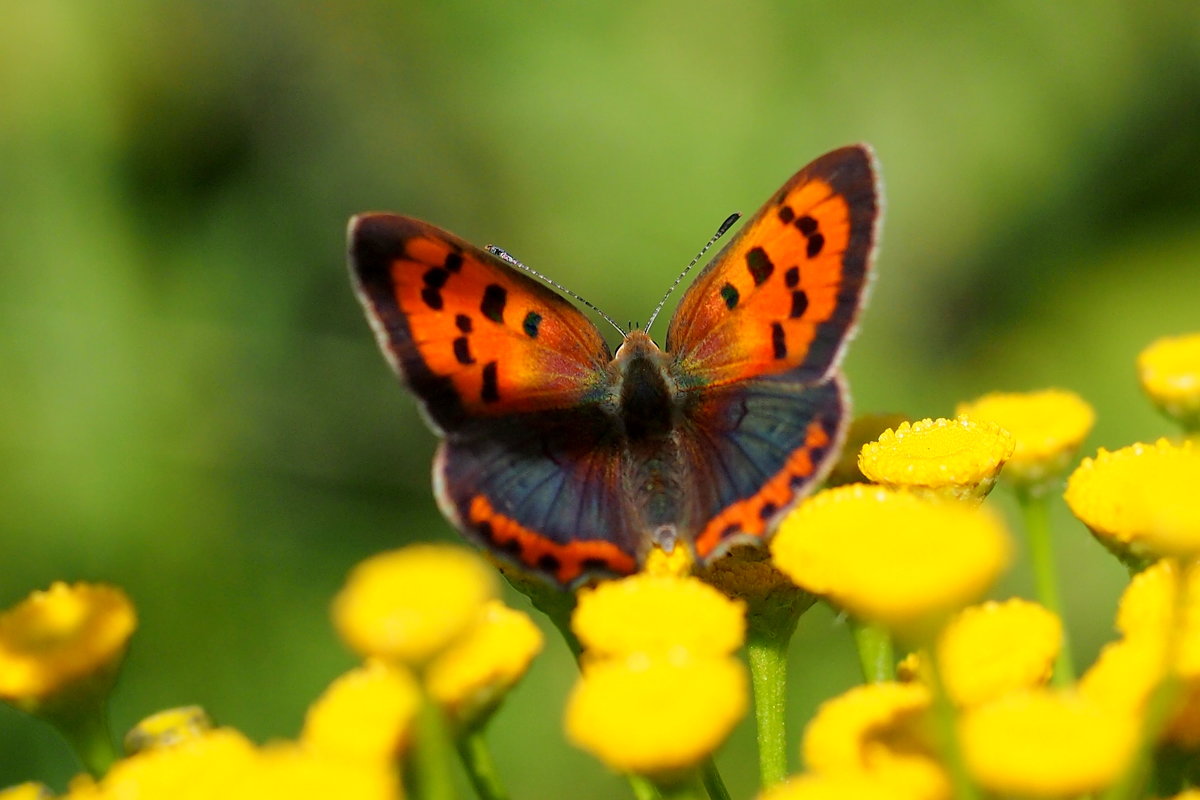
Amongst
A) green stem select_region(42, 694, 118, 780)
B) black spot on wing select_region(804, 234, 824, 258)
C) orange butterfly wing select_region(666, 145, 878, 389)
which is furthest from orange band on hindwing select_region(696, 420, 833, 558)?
green stem select_region(42, 694, 118, 780)

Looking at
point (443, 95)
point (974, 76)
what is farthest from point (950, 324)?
point (443, 95)

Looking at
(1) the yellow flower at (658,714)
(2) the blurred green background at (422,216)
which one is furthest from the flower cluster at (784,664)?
(2) the blurred green background at (422,216)

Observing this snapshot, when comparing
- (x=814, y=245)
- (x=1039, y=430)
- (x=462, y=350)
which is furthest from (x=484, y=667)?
(x=1039, y=430)

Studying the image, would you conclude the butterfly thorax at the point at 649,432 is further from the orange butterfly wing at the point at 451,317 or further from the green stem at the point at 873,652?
the green stem at the point at 873,652

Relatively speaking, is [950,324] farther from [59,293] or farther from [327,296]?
[59,293]

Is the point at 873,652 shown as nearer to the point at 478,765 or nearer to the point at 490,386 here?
the point at 478,765

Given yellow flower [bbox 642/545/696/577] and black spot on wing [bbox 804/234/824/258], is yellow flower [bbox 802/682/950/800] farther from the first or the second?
black spot on wing [bbox 804/234/824/258]
